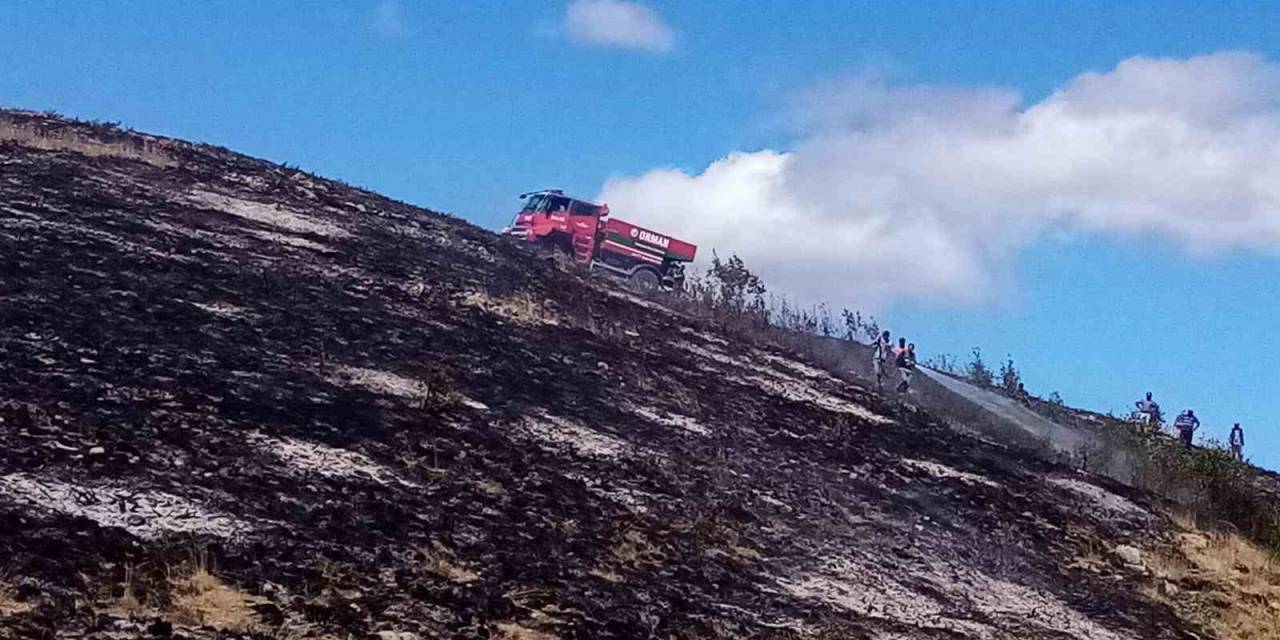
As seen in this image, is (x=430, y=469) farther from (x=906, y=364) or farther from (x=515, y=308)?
(x=906, y=364)

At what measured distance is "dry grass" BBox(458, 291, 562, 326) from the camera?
49.9 feet

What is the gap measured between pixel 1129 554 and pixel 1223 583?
860mm

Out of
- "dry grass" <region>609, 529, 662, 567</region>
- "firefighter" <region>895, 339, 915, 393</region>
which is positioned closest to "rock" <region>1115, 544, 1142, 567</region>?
"dry grass" <region>609, 529, 662, 567</region>

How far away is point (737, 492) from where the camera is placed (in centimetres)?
1101

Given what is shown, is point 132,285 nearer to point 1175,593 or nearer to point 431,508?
point 431,508

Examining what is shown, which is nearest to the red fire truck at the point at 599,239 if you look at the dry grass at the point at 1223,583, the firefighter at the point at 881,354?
the firefighter at the point at 881,354

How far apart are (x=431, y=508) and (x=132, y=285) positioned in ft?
16.4

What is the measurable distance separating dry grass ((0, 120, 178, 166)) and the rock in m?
13.7

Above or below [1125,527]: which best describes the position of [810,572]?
below

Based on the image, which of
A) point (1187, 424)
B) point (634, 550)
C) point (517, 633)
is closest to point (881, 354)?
point (1187, 424)

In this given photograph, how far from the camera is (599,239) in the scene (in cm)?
3102

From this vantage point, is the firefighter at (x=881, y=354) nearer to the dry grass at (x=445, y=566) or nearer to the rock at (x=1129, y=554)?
the rock at (x=1129, y=554)

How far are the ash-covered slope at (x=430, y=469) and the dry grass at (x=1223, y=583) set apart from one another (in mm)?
392

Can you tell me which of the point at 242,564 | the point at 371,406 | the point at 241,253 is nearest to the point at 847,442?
the point at 371,406
